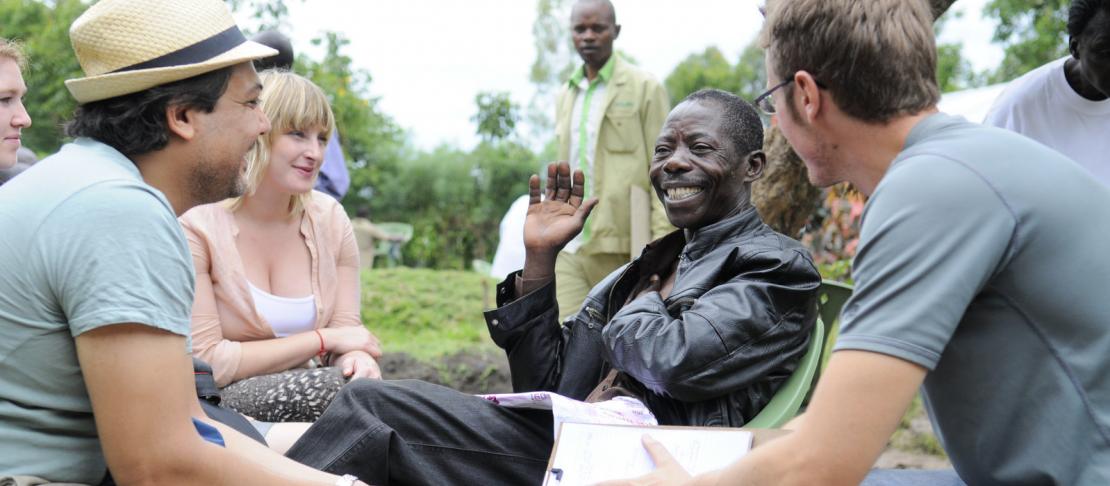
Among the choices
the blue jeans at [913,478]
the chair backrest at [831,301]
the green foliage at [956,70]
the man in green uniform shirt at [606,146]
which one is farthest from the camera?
the green foliage at [956,70]

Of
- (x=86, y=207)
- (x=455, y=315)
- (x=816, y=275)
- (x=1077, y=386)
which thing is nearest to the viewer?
(x=1077, y=386)

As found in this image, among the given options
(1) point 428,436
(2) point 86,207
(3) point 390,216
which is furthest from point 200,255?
(3) point 390,216

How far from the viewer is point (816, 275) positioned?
287cm

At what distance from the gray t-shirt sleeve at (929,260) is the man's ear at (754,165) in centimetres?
142

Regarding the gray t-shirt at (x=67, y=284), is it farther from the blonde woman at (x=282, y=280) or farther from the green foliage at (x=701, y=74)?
the green foliage at (x=701, y=74)

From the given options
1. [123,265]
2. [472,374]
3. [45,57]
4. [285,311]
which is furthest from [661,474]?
[45,57]

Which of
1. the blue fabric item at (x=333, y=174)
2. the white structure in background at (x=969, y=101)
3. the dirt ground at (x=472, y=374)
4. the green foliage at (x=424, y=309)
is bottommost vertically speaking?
the green foliage at (x=424, y=309)

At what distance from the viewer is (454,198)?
20172mm

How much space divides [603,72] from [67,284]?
4.38 metres

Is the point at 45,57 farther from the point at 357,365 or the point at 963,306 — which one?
the point at 963,306

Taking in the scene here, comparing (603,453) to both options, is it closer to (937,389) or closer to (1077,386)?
(937,389)

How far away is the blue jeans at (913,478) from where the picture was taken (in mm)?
2549

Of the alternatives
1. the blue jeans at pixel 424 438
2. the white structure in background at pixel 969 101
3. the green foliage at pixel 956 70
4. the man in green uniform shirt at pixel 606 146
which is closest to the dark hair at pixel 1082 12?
the blue jeans at pixel 424 438

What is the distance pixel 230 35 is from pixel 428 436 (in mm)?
1196
